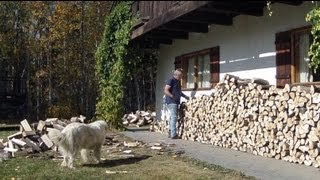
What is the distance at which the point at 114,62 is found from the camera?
1745 cm

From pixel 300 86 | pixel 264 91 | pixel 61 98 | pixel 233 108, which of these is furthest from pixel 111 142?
pixel 61 98

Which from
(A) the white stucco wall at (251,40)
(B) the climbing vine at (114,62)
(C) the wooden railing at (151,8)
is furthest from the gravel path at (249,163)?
(B) the climbing vine at (114,62)

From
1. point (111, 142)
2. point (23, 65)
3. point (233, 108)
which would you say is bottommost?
point (111, 142)

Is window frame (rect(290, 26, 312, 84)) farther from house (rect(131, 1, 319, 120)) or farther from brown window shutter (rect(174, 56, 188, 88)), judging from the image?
brown window shutter (rect(174, 56, 188, 88))

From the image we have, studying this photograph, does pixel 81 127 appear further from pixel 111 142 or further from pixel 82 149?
pixel 111 142

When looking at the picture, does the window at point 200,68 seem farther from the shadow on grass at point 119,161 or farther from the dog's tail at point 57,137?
the dog's tail at point 57,137

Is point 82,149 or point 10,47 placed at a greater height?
point 10,47

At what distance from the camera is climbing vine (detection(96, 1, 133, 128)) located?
16.7m

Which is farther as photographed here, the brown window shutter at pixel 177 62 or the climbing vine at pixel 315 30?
the brown window shutter at pixel 177 62

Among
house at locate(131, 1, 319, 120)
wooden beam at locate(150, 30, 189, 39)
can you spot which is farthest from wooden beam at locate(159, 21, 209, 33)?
wooden beam at locate(150, 30, 189, 39)

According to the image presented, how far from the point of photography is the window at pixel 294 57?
10.5 m

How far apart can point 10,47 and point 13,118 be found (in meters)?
3.48

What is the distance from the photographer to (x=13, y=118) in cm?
2598

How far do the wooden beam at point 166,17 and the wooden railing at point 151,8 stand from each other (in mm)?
116
